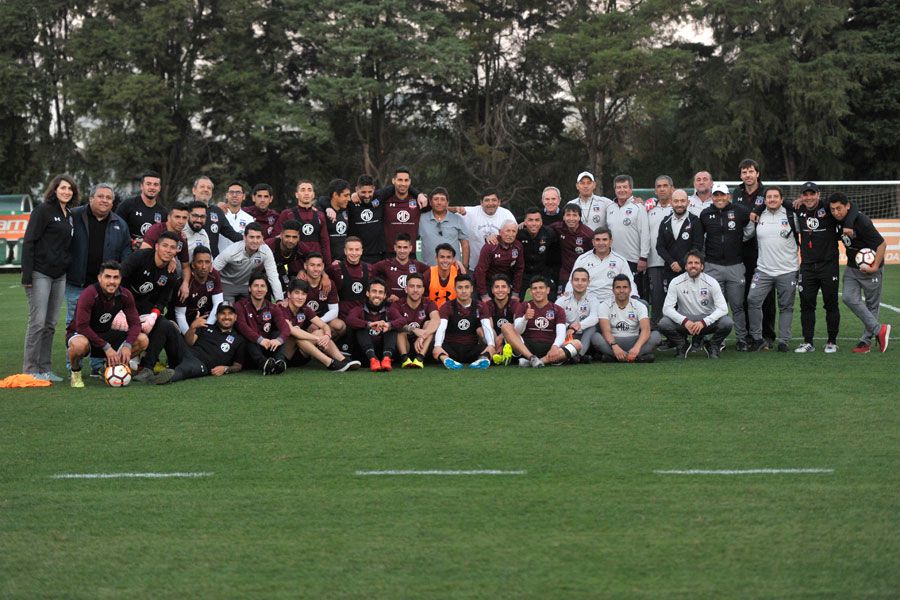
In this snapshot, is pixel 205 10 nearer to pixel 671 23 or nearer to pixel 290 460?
pixel 671 23

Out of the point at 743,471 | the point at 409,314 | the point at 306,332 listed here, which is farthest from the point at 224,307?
the point at 743,471

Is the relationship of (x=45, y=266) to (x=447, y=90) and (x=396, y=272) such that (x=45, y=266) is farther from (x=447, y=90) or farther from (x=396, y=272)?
(x=447, y=90)

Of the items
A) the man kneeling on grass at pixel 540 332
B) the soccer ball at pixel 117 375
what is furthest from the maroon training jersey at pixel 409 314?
the soccer ball at pixel 117 375

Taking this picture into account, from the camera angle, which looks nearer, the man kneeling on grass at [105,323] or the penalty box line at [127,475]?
the penalty box line at [127,475]

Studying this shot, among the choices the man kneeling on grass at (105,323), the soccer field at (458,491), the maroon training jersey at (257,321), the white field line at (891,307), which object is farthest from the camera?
the white field line at (891,307)

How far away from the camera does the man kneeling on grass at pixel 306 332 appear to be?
8.99 metres

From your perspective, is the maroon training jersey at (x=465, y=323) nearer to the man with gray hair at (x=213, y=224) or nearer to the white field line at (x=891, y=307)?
the man with gray hair at (x=213, y=224)

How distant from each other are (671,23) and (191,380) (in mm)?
30093

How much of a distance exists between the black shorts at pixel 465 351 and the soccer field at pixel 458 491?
4.55 ft

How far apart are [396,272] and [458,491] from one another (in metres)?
5.05

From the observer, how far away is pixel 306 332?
9.05 m

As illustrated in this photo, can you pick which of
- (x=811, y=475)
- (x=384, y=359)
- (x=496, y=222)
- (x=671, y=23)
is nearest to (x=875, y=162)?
(x=671, y=23)

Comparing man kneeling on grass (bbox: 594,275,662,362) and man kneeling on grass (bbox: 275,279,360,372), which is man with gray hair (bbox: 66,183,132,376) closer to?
man kneeling on grass (bbox: 275,279,360,372)

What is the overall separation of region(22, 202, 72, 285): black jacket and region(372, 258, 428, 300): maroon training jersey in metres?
2.93
